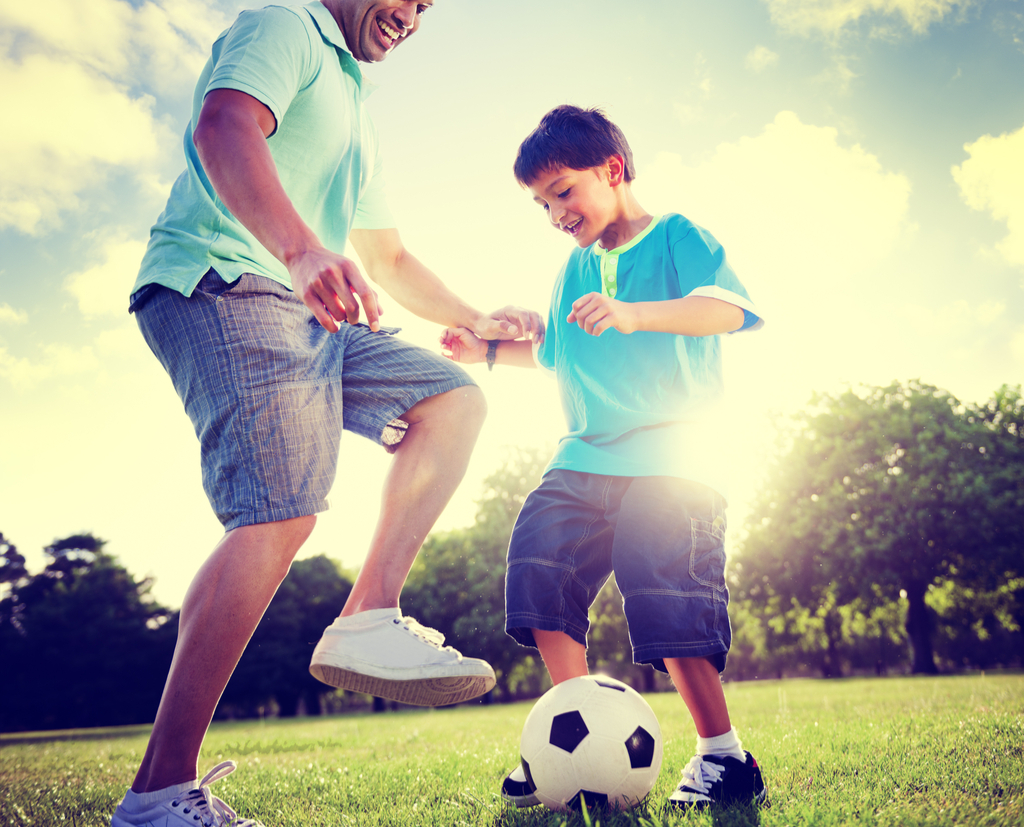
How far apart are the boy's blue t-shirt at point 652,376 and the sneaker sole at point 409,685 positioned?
1091 mm

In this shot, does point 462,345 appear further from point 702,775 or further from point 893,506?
point 893,506

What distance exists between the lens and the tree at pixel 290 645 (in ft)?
120

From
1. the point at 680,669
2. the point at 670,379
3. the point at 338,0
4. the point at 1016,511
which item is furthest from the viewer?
the point at 1016,511

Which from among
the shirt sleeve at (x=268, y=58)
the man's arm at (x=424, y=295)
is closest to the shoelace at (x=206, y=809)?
the shirt sleeve at (x=268, y=58)

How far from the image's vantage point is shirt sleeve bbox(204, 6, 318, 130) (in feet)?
7.48

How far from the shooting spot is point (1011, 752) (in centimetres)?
325

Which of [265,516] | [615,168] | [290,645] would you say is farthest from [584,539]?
[290,645]

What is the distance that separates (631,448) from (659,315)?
619 mm

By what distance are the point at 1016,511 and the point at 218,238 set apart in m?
27.6

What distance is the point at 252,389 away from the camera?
2230 mm

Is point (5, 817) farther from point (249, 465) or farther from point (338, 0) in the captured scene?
point (338, 0)

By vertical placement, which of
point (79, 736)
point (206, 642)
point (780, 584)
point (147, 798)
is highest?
point (206, 642)

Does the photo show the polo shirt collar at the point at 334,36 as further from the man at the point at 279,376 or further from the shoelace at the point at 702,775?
the shoelace at the point at 702,775

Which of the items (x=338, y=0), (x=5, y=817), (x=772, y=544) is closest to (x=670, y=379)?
(x=338, y=0)
